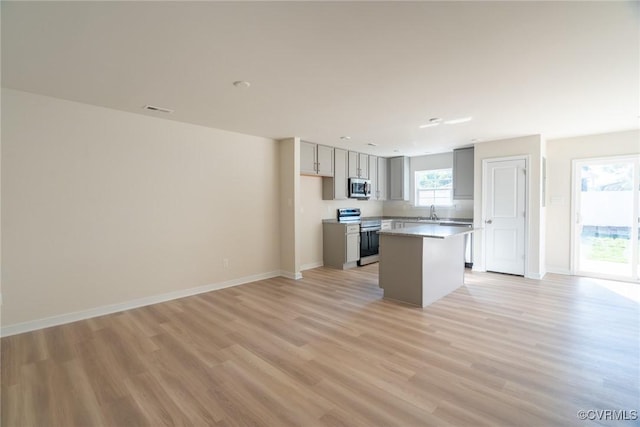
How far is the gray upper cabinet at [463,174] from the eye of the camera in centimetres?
602

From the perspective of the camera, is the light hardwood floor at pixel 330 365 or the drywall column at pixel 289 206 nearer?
the light hardwood floor at pixel 330 365

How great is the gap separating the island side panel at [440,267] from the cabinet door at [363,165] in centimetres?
281

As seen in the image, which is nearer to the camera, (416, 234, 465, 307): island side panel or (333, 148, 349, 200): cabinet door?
(416, 234, 465, 307): island side panel

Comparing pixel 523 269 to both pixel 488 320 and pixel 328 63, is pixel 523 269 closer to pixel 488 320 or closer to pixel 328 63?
pixel 488 320

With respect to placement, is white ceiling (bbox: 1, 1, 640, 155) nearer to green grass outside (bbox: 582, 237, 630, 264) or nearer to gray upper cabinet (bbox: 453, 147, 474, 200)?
gray upper cabinet (bbox: 453, 147, 474, 200)

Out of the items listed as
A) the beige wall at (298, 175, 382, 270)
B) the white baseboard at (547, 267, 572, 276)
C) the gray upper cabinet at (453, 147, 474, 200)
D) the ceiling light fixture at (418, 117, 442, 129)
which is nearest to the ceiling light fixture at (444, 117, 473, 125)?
the ceiling light fixture at (418, 117, 442, 129)

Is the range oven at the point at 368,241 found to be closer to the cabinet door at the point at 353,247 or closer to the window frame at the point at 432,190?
the cabinet door at the point at 353,247

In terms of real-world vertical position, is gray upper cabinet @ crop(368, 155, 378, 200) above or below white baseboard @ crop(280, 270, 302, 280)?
above

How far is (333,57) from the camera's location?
2.34 meters

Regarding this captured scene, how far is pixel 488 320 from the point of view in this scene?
130 inches

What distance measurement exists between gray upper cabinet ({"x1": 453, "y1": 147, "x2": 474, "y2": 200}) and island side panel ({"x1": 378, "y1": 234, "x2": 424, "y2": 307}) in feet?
9.68

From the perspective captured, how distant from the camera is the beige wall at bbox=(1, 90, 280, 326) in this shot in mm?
3061

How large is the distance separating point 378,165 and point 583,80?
4707 millimetres

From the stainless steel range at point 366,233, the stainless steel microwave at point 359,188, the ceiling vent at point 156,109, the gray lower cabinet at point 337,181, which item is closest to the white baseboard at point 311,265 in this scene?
the stainless steel range at point 366,233
